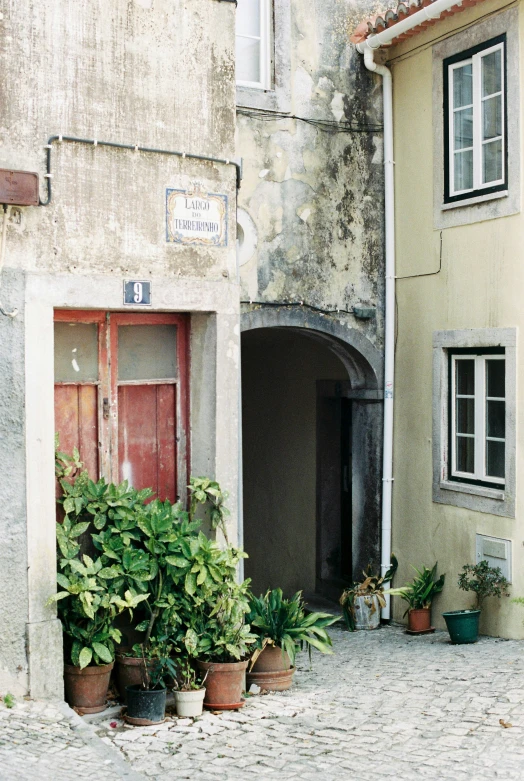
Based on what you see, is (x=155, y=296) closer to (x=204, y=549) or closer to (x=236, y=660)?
(x=204, y=549)

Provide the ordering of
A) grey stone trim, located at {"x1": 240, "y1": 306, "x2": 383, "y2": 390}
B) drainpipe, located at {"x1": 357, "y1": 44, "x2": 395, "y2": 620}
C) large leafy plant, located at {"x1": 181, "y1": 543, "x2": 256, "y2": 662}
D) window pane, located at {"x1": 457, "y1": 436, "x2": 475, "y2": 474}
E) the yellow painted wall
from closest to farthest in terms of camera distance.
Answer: large leafy plant, located at {"x1": 181, "y1": 543, "x2": 256, "y2": 662} → the yellow painted wall → grey stone trim, located at {"x1": 240, "y1": 306, "x2": 383, "y2": 390} → window pane, located at {"x1": 457, "y1": 436, "x2": 475, "y2": 474} → drainpipe, located at {"x1": 357, "y1": 44, "x2": 395, "y2": 620}

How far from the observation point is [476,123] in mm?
10000

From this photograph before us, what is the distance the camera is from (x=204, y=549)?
701 centimetres

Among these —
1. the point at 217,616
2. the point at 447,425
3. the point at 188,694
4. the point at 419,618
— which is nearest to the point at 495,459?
the point at 447,425

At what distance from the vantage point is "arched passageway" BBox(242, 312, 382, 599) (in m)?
11.4

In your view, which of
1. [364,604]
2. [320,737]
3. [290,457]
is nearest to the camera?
[320,737]

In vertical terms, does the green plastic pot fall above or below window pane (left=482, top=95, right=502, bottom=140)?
below

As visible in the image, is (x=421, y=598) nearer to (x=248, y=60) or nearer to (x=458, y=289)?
(x=458, y=289)

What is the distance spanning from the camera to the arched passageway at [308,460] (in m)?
11.4

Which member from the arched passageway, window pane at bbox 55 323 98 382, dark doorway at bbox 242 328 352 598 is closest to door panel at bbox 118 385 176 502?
window pane at bbox 55 323 98 382

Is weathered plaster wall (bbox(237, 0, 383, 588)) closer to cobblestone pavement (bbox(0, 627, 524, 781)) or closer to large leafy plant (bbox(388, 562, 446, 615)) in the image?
large leafy plant (bbox(388, 562, 446, 615))

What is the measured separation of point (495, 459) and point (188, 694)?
453cm

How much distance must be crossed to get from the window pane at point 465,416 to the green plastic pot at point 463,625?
1912 millimetres

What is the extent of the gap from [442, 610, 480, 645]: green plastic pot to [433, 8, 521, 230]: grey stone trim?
3.94 m
